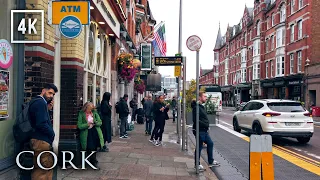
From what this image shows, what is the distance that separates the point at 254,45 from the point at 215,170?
4568cm

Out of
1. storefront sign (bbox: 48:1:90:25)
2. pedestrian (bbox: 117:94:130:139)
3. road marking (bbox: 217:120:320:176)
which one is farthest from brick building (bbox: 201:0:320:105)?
storefront sign (bbox: 48:1:90:25)

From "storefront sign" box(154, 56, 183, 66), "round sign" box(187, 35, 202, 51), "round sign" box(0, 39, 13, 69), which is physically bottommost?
"round sign" box(0, 39, 13, 69)

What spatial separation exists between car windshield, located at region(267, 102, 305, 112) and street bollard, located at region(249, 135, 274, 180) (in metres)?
7.07

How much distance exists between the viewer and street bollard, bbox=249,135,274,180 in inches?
210

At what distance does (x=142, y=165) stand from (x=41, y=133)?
358 centimetres

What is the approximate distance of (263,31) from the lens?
4800cm

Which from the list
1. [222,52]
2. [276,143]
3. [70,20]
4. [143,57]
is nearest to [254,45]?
[222,52]

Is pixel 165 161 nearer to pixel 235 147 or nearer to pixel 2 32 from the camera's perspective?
pixel 235 147

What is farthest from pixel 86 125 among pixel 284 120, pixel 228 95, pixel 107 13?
pixel 228 95

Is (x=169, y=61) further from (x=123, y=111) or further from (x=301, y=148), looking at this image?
(x=301, y=148)

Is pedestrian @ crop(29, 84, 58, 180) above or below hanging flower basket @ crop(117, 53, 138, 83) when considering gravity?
below

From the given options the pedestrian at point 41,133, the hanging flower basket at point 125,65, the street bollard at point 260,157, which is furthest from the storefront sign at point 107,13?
the street bollard at point 260,157

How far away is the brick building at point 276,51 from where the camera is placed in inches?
1320

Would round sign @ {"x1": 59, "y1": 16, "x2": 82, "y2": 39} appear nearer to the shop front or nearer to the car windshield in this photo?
the car windshield
